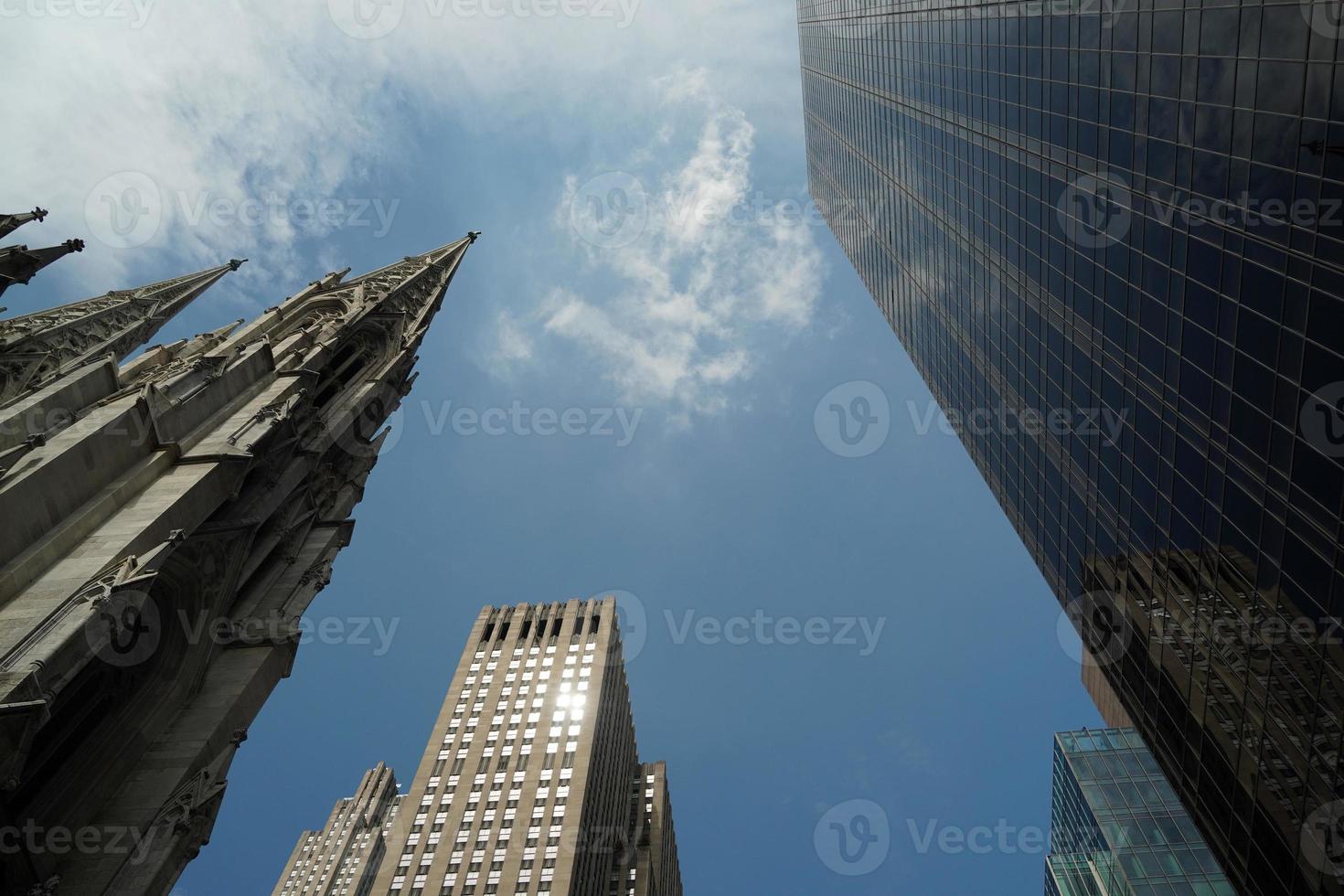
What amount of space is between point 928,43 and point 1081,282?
26.7m

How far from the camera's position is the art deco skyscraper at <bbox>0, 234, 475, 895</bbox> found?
52.3ft

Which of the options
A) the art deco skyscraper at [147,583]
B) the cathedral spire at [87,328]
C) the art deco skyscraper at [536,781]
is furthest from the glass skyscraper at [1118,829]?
the cathedral spire at [87,328]

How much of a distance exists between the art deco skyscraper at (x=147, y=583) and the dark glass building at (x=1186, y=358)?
28.1 metres

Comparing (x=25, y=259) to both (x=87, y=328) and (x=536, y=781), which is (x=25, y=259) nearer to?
(x=87, y=328)

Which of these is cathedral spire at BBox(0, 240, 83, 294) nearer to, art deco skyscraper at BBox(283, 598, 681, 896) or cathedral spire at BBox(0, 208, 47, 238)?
cathedral spire at BBox(0, 208, 47, 238)

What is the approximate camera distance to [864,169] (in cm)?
7856

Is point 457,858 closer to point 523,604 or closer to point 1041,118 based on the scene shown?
point 523,604

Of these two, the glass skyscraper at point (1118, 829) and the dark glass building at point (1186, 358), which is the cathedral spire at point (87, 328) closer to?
the dark glass building at point (1186, 358)

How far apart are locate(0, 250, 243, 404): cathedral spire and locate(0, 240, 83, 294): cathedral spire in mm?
3441

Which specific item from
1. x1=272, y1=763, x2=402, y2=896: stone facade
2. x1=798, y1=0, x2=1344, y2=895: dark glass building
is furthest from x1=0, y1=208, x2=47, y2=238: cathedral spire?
x1=272, y1=763, x2=402, y2=896: stone facade

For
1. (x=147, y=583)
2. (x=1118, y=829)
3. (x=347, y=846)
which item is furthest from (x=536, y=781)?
(x=347, y=846)

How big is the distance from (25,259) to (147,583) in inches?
807

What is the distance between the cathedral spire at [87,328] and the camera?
3369cm

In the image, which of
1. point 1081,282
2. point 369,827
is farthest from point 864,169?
point 369,827
